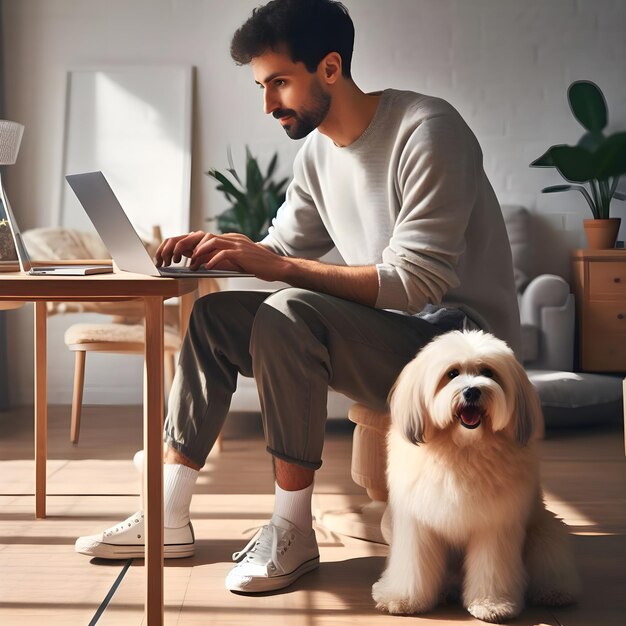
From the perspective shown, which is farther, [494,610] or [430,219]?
[430,219]

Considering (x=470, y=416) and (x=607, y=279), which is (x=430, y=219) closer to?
(x=470, y=416)

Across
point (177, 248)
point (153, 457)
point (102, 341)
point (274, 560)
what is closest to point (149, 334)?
point (153, 457)

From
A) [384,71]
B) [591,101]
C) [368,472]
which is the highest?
[384,71]

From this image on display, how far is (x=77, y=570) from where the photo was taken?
1729 millimetres

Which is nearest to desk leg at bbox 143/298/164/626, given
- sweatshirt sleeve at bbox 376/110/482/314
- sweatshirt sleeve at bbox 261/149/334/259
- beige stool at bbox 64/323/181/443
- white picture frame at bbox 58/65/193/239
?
sweatshirt sleeve at bbox 376/110/482/314

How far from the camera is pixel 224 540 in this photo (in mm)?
1939

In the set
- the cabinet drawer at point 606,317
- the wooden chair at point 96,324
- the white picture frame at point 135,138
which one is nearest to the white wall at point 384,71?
the white picture frame at point 135,138

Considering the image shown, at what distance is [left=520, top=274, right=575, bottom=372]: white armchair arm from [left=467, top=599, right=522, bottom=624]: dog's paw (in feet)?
7.80

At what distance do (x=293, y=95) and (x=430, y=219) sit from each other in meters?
0.41

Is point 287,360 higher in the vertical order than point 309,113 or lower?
lower

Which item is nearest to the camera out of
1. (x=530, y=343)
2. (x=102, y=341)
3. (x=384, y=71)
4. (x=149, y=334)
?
(x=149, y=334)

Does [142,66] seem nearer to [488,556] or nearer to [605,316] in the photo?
[605,316]

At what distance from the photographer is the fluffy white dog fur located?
53.6 inches

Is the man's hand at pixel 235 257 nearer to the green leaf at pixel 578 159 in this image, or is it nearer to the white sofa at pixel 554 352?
the white sofa at pixel 554 352
